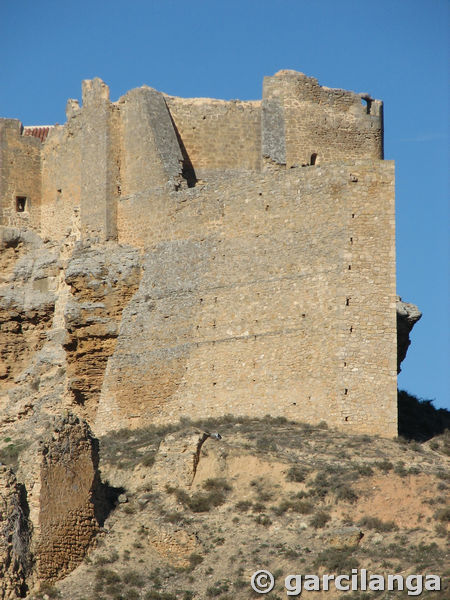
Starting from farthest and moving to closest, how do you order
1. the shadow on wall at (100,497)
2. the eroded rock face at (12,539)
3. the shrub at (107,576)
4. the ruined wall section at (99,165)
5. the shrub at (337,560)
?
1. the ruined wall section at (99,165)
2. the shadow on wall at (100,497)
3. the shrub at (107,576)
4. the shrub at (337,560)
5. the eroded rock face at (12,539)

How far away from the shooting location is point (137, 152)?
121 feet

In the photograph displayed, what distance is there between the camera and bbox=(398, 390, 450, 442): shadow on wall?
108 ft

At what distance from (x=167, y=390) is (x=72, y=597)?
799cm

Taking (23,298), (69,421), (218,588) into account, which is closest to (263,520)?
(218,588)

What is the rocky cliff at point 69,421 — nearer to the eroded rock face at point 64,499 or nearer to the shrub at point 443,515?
the eroded rock face at point 64,499

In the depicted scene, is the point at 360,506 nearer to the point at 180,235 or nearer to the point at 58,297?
the point at 180,235

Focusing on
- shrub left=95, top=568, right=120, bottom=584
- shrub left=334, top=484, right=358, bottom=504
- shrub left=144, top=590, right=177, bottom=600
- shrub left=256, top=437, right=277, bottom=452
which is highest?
shrub left=256, top=437, right=277, bottom=452

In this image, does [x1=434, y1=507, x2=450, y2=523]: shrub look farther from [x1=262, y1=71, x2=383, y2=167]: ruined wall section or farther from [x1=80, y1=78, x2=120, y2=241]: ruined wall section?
[x1=80, y1=78, x2=120, y2=241]: ruined wall section

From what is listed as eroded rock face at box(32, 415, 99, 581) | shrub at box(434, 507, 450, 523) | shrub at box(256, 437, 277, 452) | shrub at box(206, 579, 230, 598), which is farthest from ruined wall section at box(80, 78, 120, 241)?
shrub at box(434, 507, 450, 523)

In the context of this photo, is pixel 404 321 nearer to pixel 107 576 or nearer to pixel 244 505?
pixel 244 505

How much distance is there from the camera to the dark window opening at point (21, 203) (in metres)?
39.4

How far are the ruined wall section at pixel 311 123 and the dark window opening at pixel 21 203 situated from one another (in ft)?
20.8

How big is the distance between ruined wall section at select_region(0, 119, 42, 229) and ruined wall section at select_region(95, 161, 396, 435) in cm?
452

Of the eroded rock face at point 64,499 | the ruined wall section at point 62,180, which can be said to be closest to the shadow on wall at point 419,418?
the eroded rock face at point 64,499
